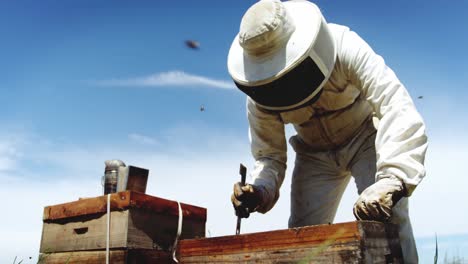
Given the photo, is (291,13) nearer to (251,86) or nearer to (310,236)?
(251,86)

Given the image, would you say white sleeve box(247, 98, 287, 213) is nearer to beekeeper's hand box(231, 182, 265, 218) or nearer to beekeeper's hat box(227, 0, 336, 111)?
beekeeper's hand box(231, 182, 265, 218)

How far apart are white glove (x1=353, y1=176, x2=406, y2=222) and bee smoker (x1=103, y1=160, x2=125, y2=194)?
1651 mm

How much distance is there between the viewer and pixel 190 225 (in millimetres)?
3223

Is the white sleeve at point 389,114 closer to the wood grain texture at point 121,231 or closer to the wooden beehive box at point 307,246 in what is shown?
the wooden beehive box at point 307,246

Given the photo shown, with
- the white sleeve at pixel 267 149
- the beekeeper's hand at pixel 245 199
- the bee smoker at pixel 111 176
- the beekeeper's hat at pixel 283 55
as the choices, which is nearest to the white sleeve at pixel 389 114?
the beekeeper's hat at pixel 283 55

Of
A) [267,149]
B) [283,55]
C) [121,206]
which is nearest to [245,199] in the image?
[267,149]

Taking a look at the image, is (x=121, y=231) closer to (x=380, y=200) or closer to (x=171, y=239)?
(x=171, y=239)

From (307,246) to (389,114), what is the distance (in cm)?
100

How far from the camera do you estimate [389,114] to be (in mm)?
2615

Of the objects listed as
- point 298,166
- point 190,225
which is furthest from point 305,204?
point 190,225

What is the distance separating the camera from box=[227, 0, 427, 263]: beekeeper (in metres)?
2.50

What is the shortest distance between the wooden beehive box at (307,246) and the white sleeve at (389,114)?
0.35m

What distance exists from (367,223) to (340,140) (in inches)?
53.7

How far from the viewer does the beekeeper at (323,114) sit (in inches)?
98.3
